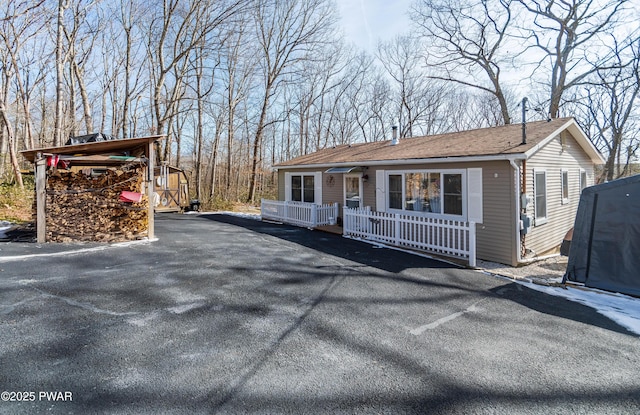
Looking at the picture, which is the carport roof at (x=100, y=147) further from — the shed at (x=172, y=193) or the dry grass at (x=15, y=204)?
the shed at (x=172, y=193)

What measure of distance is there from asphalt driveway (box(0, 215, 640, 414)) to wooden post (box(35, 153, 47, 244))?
2503 millimetres

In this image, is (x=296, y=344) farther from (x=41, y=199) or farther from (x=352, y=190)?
(x=352, y=190)

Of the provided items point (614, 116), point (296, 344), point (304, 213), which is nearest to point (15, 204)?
point (304, 213)

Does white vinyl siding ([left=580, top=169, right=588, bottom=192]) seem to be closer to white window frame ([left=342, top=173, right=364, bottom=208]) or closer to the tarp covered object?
the tarp covered object

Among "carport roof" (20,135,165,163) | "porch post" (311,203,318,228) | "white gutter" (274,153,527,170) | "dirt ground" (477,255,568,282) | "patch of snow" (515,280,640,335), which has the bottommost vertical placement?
"patch of snow" (515,280,640,335)

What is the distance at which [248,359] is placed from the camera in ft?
10.7

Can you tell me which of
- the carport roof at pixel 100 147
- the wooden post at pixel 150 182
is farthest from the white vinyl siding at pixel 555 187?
the wooden post at pixel 150 182

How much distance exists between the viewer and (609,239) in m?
5.84

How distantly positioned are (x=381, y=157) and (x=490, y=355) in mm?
7955

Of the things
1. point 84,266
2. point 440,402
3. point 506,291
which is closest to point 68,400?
point 440,402

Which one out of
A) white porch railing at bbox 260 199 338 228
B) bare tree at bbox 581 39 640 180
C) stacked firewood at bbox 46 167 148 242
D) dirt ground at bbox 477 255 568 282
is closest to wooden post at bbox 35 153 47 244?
stacked firewood at bbox 46 167 148 242

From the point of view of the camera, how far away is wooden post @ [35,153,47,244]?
28.4 ft

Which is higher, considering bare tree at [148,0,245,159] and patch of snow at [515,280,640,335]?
bare tree at [148,0,245,159]

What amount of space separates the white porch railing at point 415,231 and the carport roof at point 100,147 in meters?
5.91
